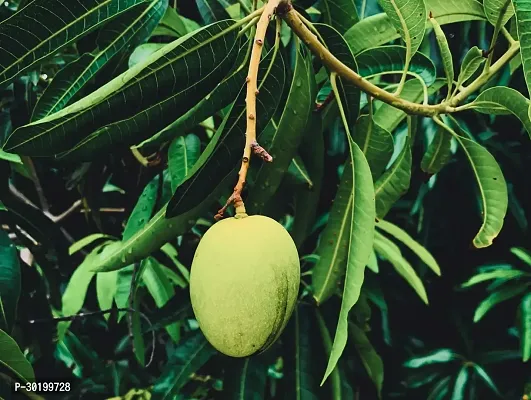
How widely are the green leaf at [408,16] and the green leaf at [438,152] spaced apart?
0.24 metres

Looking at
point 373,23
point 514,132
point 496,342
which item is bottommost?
point 496,342

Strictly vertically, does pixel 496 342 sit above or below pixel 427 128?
below

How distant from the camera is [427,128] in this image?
61.6 inches

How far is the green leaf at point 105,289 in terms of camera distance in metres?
1.40

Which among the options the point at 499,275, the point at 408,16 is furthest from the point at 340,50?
the point at 499,275

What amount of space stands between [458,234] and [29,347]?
1.25 m

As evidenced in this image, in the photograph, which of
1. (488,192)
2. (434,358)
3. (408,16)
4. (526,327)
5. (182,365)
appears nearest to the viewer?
(408,16)

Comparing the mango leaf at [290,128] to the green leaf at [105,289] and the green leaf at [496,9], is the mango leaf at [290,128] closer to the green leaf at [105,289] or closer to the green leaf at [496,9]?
the green leaf at [496,9]

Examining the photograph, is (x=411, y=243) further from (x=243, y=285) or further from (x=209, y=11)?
(x=243, y=285)

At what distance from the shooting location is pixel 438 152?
1.00 metres

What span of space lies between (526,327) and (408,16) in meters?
1.10

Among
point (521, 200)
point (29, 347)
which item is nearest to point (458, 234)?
point (521, 200)

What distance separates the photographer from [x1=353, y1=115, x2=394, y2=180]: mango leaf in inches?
35.2

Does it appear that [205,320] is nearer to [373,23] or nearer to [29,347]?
[373,23]
